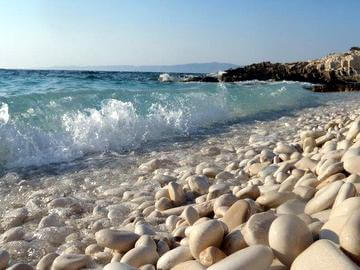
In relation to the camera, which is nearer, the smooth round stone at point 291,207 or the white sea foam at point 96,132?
the smooth round stone at point 291,207

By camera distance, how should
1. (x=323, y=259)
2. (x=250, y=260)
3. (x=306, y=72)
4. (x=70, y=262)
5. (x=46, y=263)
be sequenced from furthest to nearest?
(x=306, y=72), (x=46, y=263), (x=70, y=262), (x=250, y=260), (x=323, y=259)

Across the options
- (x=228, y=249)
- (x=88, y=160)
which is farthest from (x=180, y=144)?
(x=228, y=249)

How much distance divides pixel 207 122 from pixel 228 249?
6.93 meters

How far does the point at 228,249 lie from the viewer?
65.6 inches

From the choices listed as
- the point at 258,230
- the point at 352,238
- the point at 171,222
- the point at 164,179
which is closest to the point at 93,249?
the point at 171,222

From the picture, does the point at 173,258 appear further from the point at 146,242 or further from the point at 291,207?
the point at 291,207

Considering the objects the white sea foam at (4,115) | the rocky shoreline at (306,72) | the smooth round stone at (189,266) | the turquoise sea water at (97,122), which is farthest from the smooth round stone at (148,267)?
the rocky shoreline at (306,72)

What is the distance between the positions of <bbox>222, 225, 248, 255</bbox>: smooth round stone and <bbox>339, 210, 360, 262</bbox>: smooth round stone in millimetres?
404

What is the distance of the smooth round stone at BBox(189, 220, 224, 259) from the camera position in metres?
1.66

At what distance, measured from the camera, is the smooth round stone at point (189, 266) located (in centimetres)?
155

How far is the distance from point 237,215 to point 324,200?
392 mm

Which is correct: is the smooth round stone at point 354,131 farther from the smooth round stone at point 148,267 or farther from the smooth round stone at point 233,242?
the smooth round stone at point 148,267

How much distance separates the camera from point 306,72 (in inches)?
1308

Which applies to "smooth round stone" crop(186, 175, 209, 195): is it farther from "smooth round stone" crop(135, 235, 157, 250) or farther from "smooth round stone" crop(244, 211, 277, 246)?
"smooth round stone" crop(244, 211, 277, 246)
